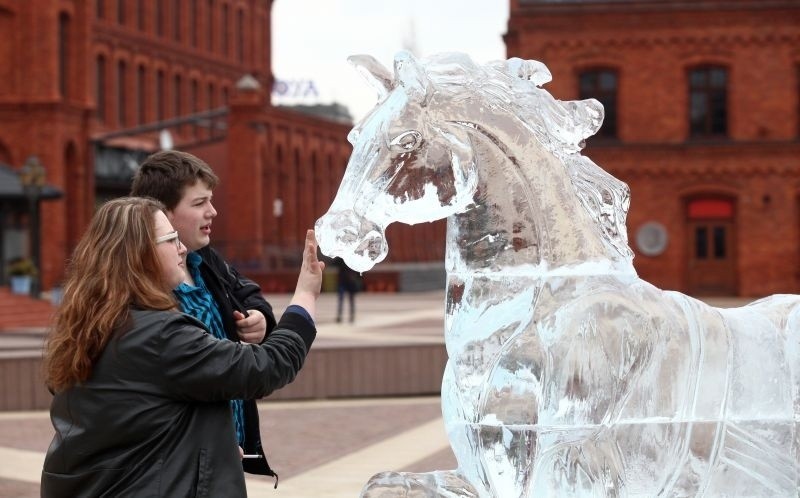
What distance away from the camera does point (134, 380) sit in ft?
11.3

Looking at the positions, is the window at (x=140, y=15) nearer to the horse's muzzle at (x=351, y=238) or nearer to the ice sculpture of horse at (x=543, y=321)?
the ice sculpture of horse at (x=543, y=321)

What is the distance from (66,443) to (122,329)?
0.36 m

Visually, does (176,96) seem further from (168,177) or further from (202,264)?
(168,177)

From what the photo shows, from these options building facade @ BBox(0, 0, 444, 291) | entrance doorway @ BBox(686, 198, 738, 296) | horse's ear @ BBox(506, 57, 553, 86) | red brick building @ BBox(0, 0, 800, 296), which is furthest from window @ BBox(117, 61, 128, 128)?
horse's ear @ BBox(506, 57, 553, 86)

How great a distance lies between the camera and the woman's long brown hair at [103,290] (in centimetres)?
343

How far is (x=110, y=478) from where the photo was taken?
3.45 metres

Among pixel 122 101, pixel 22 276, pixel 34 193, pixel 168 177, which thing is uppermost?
pixel 122 101

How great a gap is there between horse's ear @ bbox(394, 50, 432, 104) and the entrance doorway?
32.3 metres

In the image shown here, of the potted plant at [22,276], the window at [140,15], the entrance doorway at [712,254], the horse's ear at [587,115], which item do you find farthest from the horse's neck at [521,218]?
the window at [140,15]

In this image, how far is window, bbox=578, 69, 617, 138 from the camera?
116 feet

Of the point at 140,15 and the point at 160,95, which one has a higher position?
the point at 140,15

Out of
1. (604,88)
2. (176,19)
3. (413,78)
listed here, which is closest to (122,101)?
(176,19)

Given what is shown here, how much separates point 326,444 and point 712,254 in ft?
86.5

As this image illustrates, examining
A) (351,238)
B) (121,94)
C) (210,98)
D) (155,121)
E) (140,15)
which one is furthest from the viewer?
(210,98)
